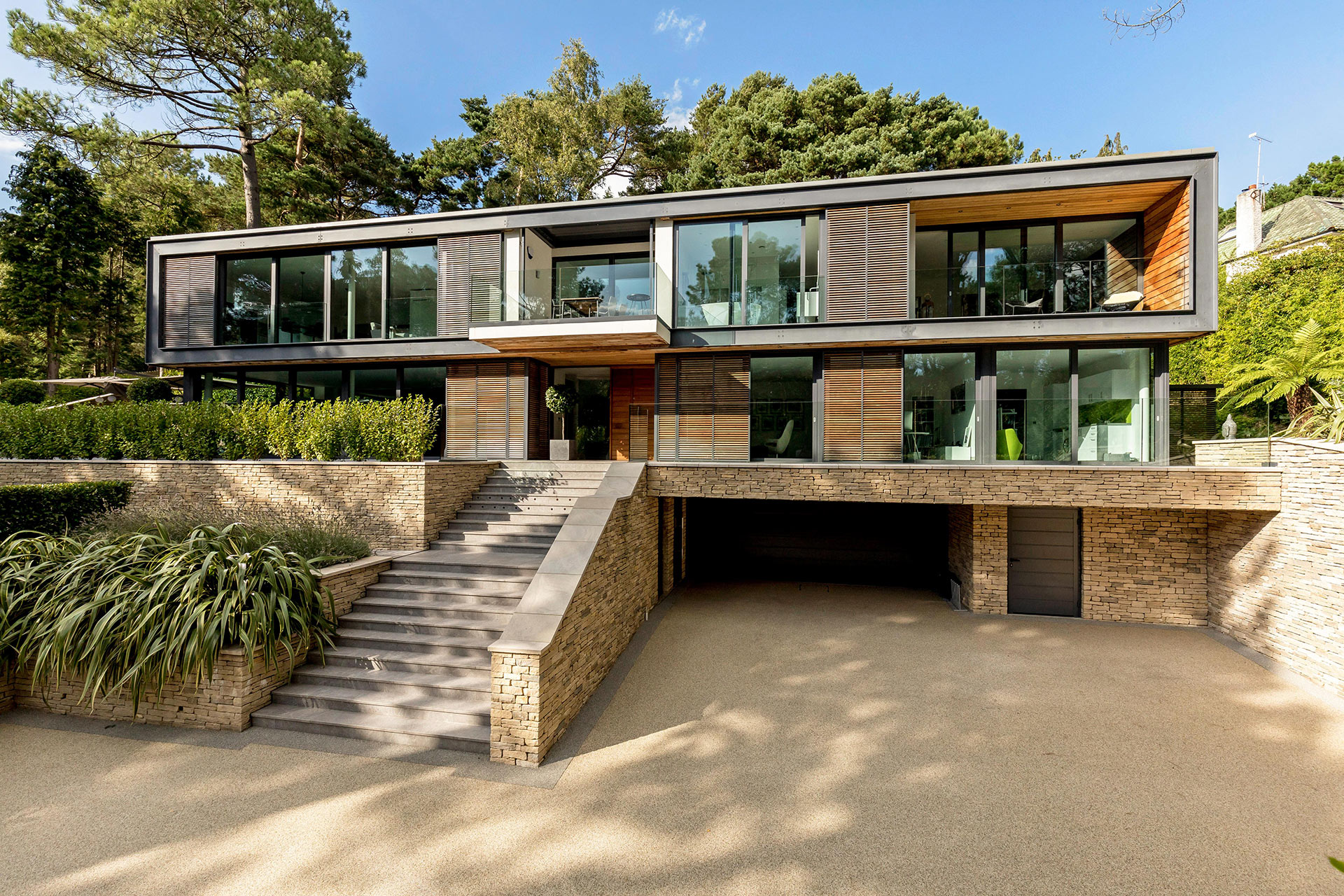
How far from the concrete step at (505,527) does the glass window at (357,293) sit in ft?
21.2

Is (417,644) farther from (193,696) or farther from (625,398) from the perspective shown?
(625,398)

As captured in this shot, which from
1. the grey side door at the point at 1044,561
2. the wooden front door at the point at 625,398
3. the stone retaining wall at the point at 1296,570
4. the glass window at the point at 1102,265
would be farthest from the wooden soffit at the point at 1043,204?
the wooden front door at the point at 625,398

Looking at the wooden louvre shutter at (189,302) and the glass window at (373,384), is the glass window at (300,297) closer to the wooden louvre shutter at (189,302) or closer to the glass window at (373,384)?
the glass window at (373,384)

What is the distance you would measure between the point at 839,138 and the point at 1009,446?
46.8ft

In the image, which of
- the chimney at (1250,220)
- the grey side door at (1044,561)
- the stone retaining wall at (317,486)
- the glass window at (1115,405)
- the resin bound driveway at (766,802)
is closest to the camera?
the resin bound driveway at (766,802)

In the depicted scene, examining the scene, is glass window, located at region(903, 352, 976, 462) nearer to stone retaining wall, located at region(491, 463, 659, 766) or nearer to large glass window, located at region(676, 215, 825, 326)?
large glass window, located at region(676, 215, 825, 326)

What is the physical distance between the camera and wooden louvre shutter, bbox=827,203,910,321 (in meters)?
10.3

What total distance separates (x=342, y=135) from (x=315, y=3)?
14.1ft

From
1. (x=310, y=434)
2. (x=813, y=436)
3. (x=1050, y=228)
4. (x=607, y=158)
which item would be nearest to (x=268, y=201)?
(x=607, y=158)

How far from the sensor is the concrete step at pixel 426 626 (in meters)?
5.77

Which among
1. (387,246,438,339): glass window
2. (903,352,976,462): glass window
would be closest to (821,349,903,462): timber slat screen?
(903,352,976,462): glass window

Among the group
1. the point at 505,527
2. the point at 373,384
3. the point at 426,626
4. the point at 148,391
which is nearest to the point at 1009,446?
the point at 505,527

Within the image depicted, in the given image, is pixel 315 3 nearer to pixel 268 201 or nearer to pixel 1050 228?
pixel 268 201

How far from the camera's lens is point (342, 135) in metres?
15.9
